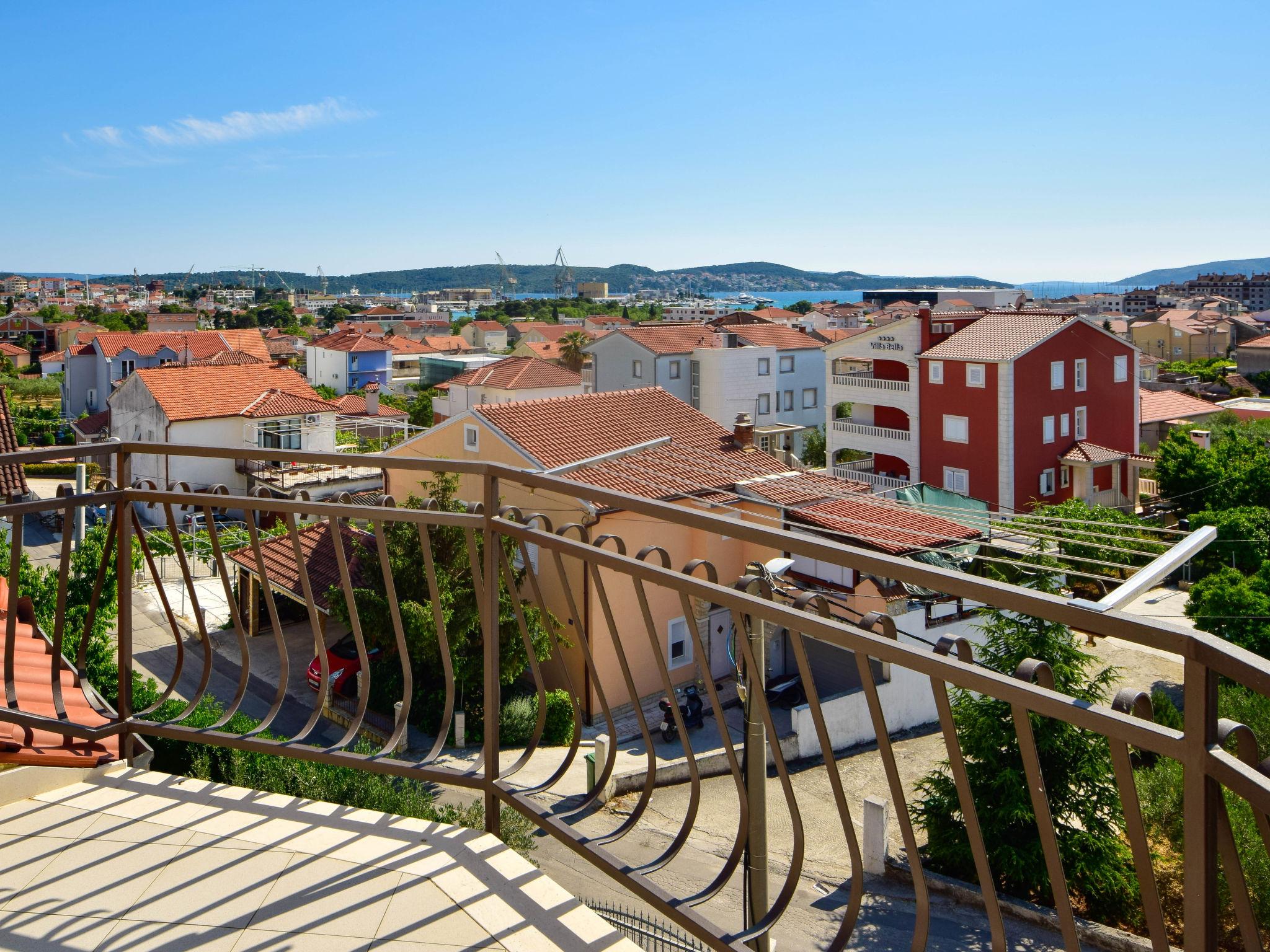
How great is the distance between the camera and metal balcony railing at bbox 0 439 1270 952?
1.31m

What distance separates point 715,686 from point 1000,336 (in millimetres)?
30694

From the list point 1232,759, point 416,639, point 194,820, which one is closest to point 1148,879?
point 1232,759

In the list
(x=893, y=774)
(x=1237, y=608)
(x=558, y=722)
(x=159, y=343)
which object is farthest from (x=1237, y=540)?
(x=159, y=343)

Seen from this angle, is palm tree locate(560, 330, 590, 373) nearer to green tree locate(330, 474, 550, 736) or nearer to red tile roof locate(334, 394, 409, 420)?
red tile roof locate(334, 394, 409, 420)

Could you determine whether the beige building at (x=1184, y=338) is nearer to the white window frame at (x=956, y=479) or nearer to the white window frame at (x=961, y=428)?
the white window frame at (x=961, y=428)

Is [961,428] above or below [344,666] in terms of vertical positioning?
above

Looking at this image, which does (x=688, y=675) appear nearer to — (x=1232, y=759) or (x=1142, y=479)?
(x=1232, y=759)

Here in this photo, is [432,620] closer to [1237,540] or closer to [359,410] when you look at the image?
[1237,540]

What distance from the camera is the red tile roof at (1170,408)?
41.8 m

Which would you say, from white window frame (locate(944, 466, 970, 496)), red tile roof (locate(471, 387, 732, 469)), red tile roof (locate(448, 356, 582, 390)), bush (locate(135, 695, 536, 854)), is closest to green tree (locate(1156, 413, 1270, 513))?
white window frame (locate(944, 466, 970, 496))

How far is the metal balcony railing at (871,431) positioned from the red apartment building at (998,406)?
1.6 inches

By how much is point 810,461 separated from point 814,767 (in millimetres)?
27680

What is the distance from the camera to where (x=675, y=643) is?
691 inches

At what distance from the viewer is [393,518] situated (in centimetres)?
280
